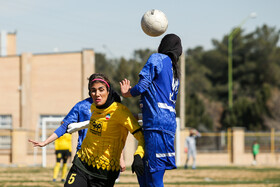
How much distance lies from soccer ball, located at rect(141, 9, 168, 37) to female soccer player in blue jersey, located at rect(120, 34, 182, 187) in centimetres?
56

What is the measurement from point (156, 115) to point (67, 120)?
1.71m

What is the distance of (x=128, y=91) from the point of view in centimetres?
623

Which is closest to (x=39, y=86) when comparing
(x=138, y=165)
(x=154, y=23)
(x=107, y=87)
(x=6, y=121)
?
(x=6, y=121)

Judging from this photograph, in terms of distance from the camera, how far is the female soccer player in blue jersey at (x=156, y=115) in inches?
247

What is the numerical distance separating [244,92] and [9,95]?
122 ft

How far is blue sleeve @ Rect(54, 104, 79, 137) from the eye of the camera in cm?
709

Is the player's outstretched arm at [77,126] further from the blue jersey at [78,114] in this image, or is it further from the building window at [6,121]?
the building window at [6,121]

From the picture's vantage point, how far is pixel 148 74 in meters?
6.22

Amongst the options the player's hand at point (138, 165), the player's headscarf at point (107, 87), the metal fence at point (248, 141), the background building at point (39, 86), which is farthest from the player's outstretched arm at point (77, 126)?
the background building at point (39, 86)

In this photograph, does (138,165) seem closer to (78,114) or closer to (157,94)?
(157,94)

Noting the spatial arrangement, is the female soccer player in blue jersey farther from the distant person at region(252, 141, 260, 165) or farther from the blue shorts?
the distant person at region(252, 141, 260, 165)

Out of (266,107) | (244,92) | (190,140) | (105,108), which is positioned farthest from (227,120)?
(105,108)

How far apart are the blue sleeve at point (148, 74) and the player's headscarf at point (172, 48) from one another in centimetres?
19

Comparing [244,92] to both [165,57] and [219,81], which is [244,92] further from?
[165,57]
